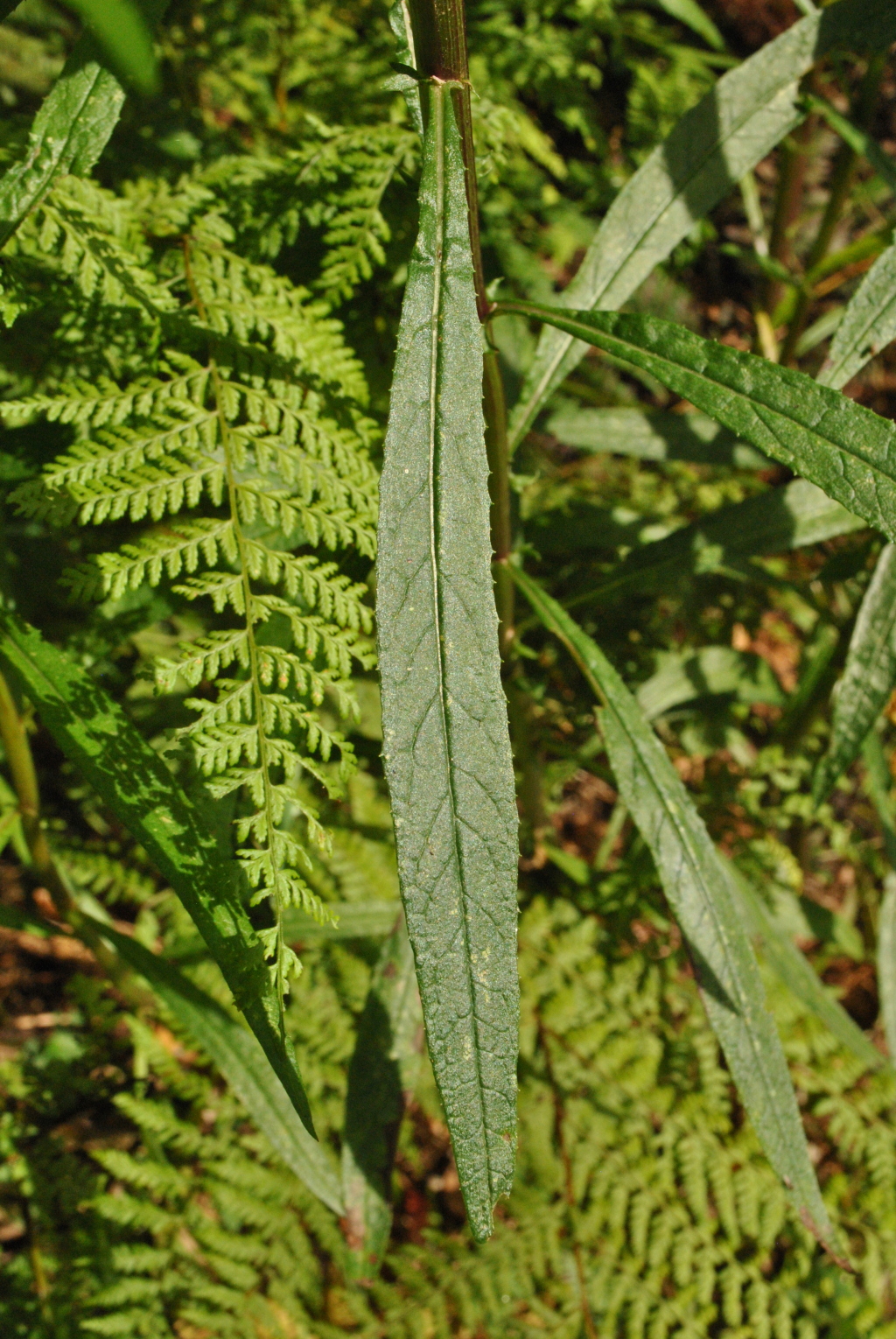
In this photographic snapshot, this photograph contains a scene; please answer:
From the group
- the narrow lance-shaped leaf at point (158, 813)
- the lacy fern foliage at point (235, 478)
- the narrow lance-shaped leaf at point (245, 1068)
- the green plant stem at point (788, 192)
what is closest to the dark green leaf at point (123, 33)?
the lacy fern foliage at point (235, 478)

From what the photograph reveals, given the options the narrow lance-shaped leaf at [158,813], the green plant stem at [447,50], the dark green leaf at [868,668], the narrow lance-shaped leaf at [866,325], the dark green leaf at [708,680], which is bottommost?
the dark green leaf at [708,680]

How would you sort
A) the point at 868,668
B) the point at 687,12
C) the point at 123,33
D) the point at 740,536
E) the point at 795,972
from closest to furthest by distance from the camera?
the point at 123,33 → the point at 868,668 → the point at 740,536 → the point at 687,12 → the point at 795,972

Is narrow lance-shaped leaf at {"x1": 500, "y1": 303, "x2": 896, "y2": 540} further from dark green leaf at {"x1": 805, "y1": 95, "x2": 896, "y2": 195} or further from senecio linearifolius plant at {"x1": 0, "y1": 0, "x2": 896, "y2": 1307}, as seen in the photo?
dark green leaf at {"x1": 805, "y1": 95, "x2": 896, "y2": 195}

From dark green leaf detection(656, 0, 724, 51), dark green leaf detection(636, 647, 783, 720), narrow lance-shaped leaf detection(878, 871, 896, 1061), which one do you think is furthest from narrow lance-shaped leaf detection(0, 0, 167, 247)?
narrow lance-shaped leaf detection(878, 871, 896, 1061)

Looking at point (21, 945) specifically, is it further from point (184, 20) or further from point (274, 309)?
point (184, 20)

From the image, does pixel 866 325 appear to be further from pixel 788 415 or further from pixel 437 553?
pixel 437 553

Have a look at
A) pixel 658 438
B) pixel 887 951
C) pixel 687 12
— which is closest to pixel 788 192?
pixel 687 12

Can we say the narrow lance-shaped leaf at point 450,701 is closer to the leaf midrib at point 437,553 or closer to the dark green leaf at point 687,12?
the leaf midrib at point 437,553
